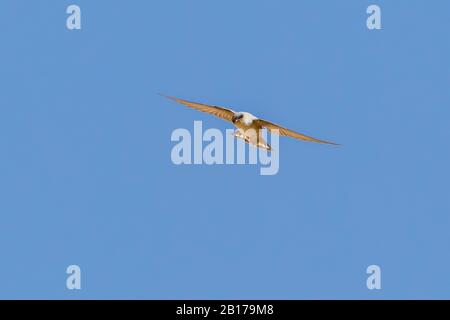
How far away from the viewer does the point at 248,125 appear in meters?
12.0

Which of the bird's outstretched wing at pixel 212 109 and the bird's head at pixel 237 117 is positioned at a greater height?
the bird's outstretched wing at pixel 212 109

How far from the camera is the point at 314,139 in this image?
12.1 m

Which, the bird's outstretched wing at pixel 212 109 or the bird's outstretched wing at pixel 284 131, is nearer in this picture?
the bird's outstretched wing at pixel 284 131

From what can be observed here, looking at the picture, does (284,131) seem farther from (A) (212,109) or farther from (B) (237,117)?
(A) (212,109)

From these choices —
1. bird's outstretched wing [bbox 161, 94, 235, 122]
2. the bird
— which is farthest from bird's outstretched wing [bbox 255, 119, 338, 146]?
bird's outstretched wing [bbox 161, 94, 235, 122]

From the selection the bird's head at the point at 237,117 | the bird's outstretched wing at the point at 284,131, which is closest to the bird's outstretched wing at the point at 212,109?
the bird's head at the point at 237,117

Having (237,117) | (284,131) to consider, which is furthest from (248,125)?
(284,131)

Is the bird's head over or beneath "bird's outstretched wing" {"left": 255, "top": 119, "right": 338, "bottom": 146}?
over

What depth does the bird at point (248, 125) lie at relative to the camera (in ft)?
39.2

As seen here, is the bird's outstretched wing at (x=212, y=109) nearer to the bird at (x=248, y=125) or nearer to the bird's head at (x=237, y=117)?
the bird at (x=248, y=125)

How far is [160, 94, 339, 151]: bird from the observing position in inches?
470

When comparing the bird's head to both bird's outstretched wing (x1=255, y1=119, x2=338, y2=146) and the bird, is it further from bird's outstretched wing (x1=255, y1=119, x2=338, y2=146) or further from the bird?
bird's outstretched wing (x1=255, y1=119, x2=338, y2=146)
